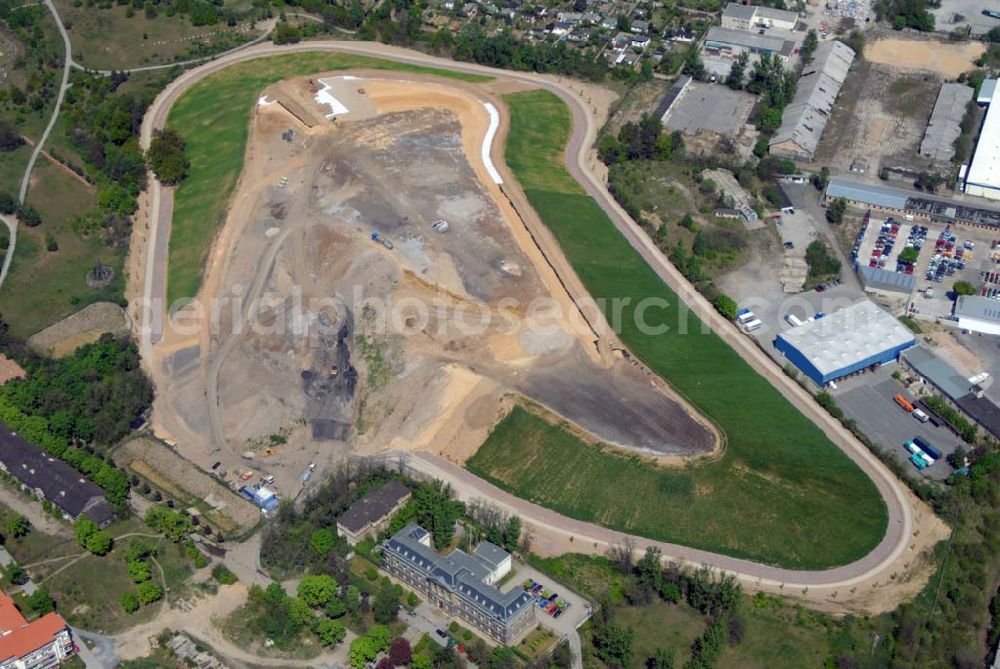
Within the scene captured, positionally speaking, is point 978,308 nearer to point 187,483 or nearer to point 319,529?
point 319,529

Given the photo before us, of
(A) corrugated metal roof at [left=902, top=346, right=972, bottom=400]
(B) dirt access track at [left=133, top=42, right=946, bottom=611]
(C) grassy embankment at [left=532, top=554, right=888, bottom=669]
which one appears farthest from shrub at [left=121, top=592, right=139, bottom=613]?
(A) corrugated metal roof at [left=902, top=346, right=972, bottom=400]

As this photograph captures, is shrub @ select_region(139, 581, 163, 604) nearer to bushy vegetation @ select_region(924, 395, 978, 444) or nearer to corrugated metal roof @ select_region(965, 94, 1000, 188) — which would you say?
bushy vegetation @ select_region(924, 395, 978, 444)

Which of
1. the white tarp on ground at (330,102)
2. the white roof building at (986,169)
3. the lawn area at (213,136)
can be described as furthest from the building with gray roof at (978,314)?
the white tarp on ground at (330,102)

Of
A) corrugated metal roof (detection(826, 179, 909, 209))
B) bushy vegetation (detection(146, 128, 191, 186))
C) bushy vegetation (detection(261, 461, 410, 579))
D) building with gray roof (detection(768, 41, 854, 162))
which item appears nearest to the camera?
bushy vegetation (detection(261, 461, 410, 579))

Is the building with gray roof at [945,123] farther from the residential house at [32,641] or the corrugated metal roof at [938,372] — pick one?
the residential house at [32,641]

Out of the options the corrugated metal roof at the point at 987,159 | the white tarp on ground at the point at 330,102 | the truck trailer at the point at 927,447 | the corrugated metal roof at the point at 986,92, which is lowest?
the truck trailer at the point at 927,447
